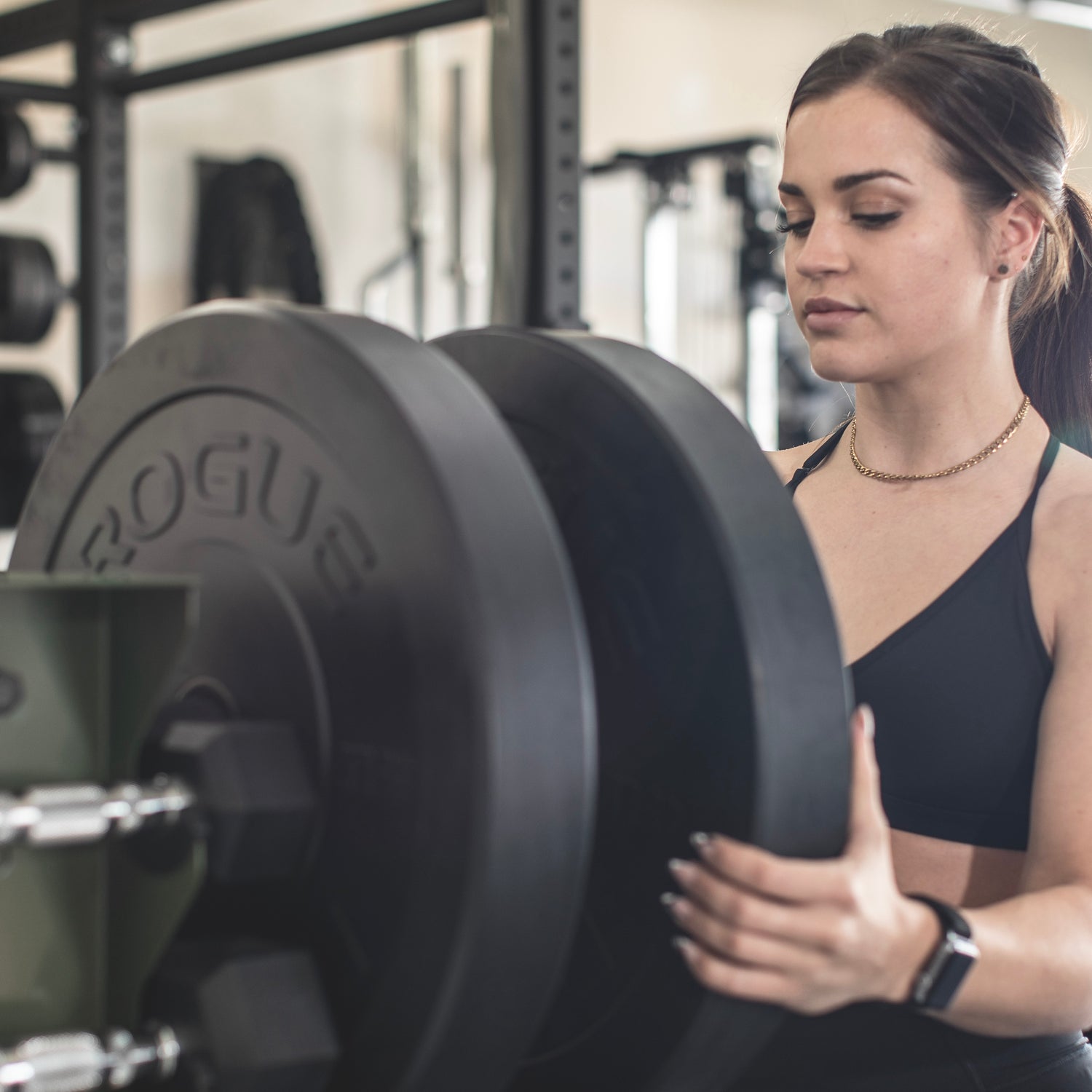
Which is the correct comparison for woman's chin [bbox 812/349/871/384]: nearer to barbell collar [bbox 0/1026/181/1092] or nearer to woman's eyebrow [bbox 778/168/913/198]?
woman's eyebrow [bbox 778/168/913/198]

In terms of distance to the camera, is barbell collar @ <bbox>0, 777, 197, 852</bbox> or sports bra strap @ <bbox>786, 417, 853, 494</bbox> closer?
barbell collar @ <bbox>0, 777, 197, 852</bbox>

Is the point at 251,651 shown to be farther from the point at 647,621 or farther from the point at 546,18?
the point at 546,18

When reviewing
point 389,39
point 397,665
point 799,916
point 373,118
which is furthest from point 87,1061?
point 373,118

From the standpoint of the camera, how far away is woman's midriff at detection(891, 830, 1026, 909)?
44.0 inches

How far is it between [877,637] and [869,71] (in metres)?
0.46

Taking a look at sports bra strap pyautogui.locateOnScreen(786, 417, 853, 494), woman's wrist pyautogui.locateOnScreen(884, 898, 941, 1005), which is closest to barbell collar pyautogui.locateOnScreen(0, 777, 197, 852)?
woman's wrist pyautogui.locateOnScreen(884, 898, 941, 1005)

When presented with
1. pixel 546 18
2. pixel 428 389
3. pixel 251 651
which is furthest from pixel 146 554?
pixel 546 18

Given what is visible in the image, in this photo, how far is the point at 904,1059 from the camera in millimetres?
1071

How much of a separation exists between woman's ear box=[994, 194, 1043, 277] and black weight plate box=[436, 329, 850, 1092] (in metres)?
0.53

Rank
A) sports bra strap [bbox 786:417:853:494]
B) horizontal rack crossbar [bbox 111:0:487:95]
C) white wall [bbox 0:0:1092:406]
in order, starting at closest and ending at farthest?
sports bra strap [bbox 786:417:853:494] < horizontal rack crossbar [bbox 111:0:487:95] < white wall [bbox 0:0:1092:406]

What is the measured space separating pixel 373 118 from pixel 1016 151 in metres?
4.29

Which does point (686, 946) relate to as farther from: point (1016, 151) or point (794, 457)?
point (794, 457)

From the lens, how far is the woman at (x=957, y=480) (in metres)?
1.07

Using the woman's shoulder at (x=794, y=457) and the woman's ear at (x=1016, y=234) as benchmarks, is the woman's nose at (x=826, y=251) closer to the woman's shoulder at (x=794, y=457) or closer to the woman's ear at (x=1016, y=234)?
the woman's ear at (x=1016, y=234)
